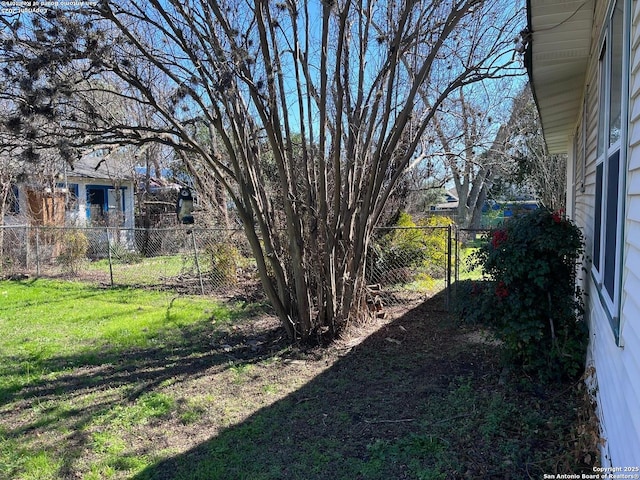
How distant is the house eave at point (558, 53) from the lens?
10.4 ft

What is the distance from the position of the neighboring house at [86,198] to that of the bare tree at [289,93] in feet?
28.3

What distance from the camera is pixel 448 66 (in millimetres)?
5980

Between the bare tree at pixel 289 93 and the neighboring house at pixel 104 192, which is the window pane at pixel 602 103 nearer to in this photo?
the bare tree at pixel 289 93

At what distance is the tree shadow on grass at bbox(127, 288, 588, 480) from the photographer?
2732 mm

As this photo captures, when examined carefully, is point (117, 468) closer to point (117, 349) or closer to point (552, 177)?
point (117, 349)

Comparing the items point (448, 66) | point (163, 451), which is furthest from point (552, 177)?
point (163, 451)

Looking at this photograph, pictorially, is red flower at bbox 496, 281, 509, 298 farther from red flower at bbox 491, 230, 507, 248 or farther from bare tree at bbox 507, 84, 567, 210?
bare tree at bbox 507, 84, 567, 210

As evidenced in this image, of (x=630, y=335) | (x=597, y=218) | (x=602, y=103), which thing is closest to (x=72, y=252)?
(x=597, y=218)

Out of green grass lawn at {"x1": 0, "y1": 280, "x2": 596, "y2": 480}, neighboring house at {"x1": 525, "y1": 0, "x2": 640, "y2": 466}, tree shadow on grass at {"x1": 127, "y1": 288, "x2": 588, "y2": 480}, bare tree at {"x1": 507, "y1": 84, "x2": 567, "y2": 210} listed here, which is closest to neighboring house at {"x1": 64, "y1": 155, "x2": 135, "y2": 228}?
green grass lawn at {"x1": 0, "y1": 280, "x2": 596, "y2": 480}

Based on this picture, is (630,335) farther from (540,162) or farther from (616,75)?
(540,162)

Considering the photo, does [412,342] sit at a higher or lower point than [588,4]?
lower

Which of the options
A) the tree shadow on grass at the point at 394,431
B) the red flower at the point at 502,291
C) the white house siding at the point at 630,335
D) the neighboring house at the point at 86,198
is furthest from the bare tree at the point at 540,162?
the neighboring house at the point at 86,198

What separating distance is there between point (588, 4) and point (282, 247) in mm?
3840

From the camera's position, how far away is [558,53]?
3844 mm
